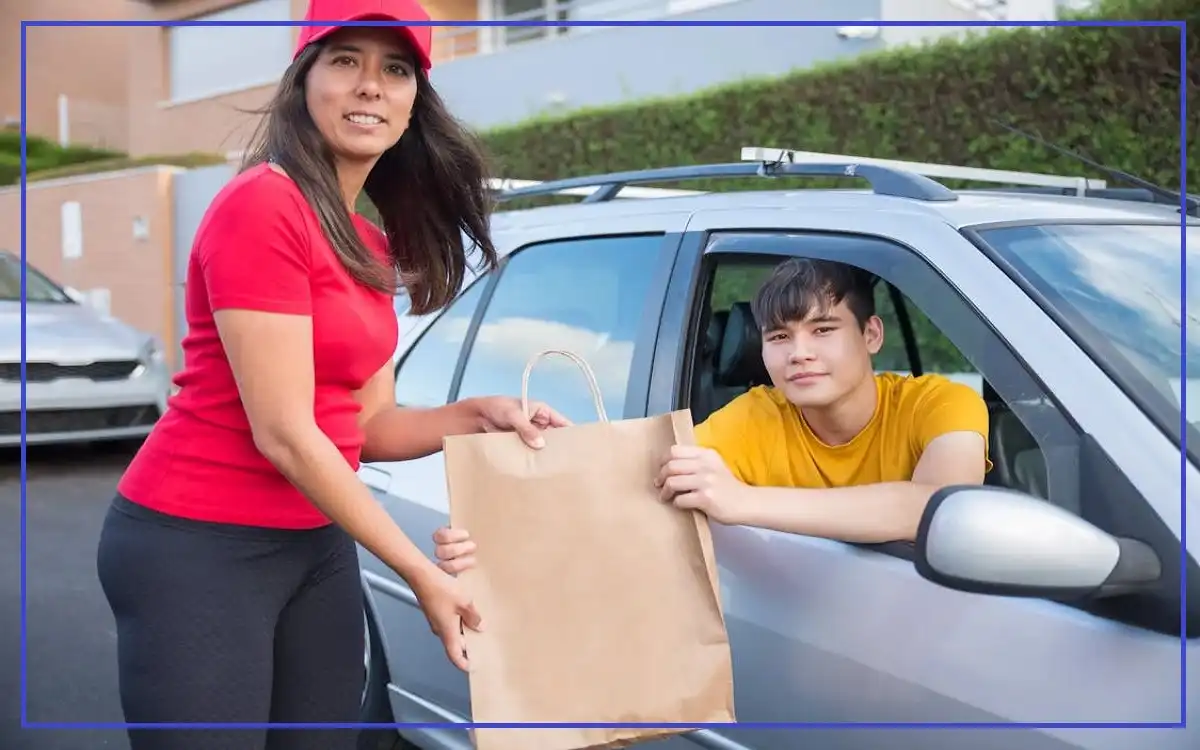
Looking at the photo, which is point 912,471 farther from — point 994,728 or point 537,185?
point 537,185

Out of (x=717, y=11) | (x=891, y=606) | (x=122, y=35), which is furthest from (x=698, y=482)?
(x=122, y=35)

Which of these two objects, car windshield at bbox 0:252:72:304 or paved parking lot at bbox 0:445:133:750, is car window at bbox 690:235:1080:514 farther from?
car windshield at bbox 0:252:72:304

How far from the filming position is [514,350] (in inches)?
90.8

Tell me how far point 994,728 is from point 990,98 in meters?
3.56

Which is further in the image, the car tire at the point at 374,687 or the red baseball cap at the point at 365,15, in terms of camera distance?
the car tire at the point at 374,687

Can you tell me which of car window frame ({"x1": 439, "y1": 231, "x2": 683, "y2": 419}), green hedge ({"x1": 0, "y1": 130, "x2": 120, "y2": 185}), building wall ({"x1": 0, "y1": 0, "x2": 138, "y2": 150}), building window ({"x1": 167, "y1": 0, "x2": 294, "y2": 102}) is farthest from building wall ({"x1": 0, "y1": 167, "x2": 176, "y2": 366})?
car window frame ({"x1": 439, "y1": 231, "x2": 683, "y2": 419})

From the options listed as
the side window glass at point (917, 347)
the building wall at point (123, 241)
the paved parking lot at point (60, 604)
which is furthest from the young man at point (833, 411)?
the building wall at point (123, 241)

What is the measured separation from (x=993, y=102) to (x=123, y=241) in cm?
866

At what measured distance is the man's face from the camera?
5.67 feet

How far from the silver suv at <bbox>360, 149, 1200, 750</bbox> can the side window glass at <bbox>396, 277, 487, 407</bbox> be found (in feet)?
0.04

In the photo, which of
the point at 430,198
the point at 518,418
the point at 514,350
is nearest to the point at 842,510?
the point at 518,418

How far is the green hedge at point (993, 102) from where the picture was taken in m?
4.04

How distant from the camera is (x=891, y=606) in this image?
144cm

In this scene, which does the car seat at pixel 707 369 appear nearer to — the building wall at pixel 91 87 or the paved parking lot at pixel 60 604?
the paved parking lot at pixel 60 604
